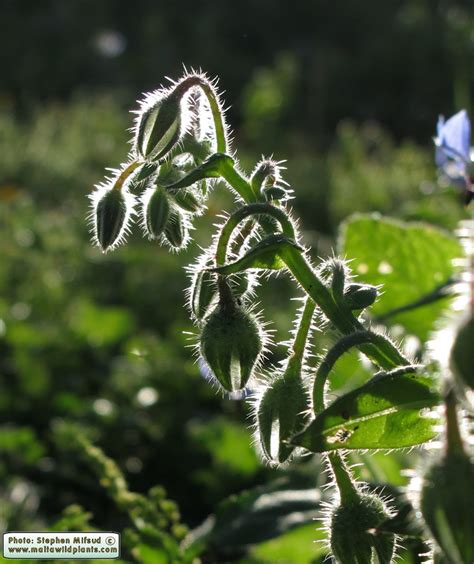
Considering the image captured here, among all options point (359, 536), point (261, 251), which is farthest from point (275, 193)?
point (359, 536)

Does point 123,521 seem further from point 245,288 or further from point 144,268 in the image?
point 144,268

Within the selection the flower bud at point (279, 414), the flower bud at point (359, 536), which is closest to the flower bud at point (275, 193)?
the flower bud at point (279, 414)

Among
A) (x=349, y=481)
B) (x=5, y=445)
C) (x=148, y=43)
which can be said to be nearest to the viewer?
(x=349, y=481)

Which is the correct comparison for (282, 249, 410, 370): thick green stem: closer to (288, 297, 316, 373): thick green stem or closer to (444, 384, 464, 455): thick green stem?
(288, 297, 316, 373): thick green stem

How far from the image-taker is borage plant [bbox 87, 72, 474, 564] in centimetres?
94

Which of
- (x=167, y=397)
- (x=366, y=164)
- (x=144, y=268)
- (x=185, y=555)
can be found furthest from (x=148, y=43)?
(x=185, y=555)

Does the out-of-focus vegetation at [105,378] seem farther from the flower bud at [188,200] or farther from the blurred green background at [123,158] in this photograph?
the flower bud at [188,200]

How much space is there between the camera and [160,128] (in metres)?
1.06

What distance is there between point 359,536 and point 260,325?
27cm

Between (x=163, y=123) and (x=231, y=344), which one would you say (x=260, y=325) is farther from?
(x=163, y=123)

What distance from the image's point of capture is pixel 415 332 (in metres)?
1.86

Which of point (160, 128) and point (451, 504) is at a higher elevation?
point (160, 128)

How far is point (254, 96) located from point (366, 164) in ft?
5.67

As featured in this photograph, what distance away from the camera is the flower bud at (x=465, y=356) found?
68 cm
